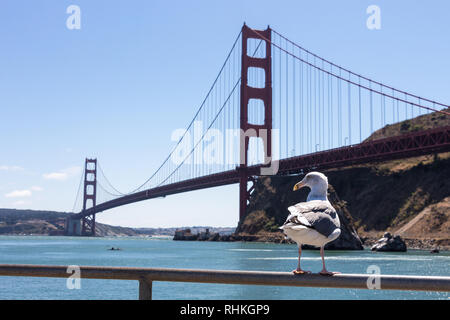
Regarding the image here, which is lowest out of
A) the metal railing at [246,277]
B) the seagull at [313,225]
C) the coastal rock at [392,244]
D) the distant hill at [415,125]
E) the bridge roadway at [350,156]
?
the coastal rock at [392,244]

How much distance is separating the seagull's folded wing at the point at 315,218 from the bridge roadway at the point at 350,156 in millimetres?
58893

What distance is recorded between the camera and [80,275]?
10.6 ft

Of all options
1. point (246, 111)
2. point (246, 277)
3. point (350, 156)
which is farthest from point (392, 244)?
point (246, 277)

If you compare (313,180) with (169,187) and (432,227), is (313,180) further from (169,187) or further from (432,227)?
(169,187)

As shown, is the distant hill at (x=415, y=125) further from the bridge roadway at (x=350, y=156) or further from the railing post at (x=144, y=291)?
the railing post at (x=144, y=291)

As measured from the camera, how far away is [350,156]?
6875 cm

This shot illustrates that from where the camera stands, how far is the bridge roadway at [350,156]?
60.7 m

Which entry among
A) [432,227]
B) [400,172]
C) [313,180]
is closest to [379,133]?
[400,172]

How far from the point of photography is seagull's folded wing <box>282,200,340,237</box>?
11.5 feet

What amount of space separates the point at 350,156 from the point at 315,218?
219ft

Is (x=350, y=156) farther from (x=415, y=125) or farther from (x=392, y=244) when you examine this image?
(x=415, y=125)

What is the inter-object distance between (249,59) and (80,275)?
280 ft

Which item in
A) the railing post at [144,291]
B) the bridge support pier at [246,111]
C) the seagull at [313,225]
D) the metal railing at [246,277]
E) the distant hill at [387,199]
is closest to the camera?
the metal railing at [246,277]

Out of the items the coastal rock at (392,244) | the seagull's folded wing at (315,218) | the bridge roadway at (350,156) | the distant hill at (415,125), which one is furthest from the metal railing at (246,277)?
the distant hill at (415,125)
